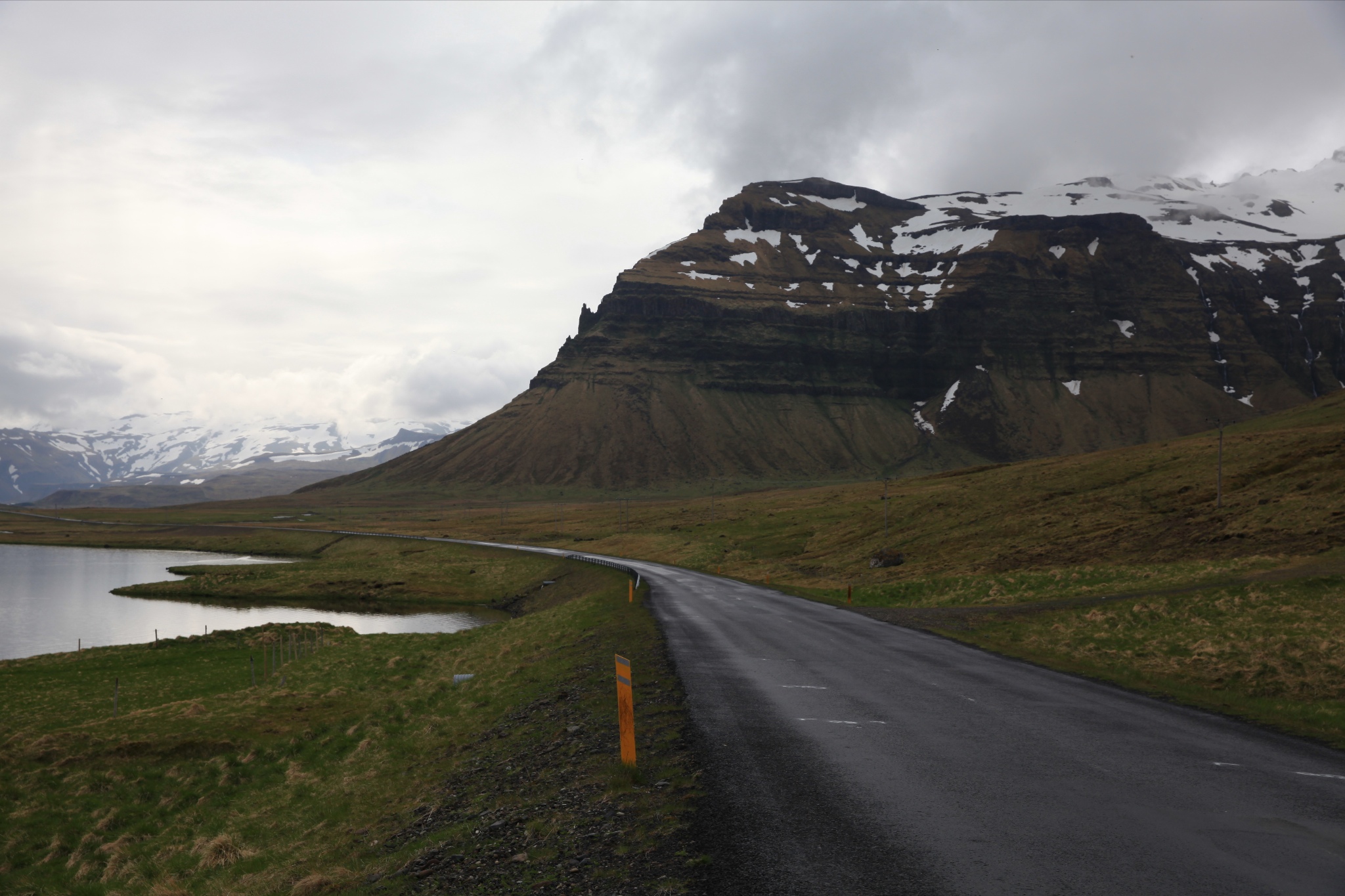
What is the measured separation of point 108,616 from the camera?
62094 millimetres

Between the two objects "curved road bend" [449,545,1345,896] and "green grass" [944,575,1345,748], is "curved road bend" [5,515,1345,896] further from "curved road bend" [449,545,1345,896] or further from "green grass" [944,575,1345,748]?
"green grass" [944,575,1345,748]

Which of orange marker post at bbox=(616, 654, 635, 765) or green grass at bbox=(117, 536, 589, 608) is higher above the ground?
orange marker post at bbox=(616, 654, 635, 765)

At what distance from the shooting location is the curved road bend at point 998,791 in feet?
25.6

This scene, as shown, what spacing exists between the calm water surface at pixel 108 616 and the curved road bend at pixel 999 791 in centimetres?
4463

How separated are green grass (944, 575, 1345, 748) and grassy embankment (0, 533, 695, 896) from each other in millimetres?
11094

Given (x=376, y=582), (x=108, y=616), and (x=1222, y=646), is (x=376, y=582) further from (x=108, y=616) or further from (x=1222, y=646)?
(x=1222, y=646)

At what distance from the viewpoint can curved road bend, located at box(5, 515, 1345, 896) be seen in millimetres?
7789

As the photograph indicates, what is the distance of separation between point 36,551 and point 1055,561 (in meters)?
142

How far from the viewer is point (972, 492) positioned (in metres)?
78.6

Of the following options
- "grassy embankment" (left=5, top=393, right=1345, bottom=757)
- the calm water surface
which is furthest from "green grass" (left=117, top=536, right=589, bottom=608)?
"grassy embankment" (left=5, top=393, right=1345, bottom=757)

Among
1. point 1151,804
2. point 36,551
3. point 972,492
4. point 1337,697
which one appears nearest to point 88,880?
point 1151,804

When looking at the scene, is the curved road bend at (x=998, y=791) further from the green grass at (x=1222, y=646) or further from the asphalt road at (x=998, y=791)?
the green grass at (x=1222, y=646)

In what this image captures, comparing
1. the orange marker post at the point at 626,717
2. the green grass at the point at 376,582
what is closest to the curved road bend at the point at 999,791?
the orange marker post at the point at 626,717

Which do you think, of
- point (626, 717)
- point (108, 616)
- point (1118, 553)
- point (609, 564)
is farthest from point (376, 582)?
point (626, 717)
